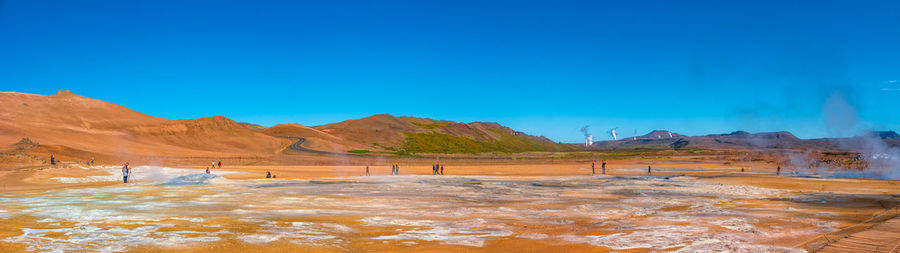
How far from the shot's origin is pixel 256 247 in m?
13.9

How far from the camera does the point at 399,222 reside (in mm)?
19109

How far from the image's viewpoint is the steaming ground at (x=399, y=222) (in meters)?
14.4

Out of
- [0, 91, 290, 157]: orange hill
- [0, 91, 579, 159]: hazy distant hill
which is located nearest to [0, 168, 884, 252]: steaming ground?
[0, 91, 579, 159]: hazy distant hill

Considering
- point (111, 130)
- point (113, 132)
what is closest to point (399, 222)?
point (113, 132)

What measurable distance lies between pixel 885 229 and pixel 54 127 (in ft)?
397

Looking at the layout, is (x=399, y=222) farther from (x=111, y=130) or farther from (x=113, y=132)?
(x=111, y=130)

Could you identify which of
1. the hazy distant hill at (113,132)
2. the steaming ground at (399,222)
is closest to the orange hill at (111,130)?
the hazy distant hill at (113,132)

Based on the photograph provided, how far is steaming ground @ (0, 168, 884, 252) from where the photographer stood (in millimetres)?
14422

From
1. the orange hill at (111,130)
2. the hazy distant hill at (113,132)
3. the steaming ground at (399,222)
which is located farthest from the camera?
the orange hill at (111,130)

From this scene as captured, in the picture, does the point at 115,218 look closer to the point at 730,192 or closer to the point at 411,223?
the point at 411,223

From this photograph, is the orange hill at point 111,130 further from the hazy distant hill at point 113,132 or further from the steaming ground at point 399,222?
the steaming ground at point 399,222

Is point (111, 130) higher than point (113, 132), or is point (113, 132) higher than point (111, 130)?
point (111, 130)

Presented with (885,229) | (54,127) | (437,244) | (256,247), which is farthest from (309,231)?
(54,127)

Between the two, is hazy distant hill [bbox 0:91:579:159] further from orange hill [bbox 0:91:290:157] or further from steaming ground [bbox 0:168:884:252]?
steaming ground [bbox 0:168:884:252]
